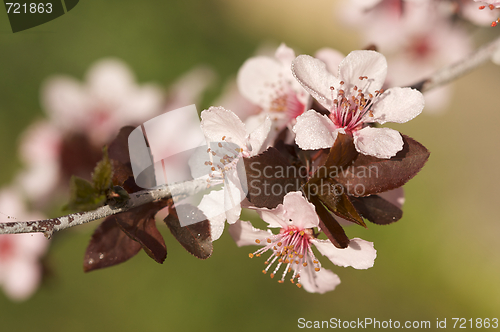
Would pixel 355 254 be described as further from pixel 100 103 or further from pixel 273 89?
pixel 100 103

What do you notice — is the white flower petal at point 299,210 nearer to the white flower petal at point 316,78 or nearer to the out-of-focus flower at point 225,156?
the out-of-focus flower at point 225,156

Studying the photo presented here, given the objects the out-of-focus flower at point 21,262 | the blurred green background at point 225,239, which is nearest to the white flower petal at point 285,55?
the out-of-focus flower at point 21,262

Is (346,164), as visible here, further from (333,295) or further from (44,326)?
(44,326)

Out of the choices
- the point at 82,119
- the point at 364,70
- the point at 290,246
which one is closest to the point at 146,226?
the point at 290,246

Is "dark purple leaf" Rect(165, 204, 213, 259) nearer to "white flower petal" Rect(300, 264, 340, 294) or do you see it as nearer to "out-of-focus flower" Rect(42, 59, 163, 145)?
"white flower petal" Rect(300, 264, 340, 294)

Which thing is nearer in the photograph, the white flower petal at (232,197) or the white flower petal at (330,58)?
the white flower petal at (232,197)

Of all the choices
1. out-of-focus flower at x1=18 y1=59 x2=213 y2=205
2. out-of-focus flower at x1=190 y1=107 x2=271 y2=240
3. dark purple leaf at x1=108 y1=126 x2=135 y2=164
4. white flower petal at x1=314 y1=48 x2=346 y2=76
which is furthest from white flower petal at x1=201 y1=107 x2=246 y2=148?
out-of-focus flower at x1=18 y1=59 x2=213 y2=205
